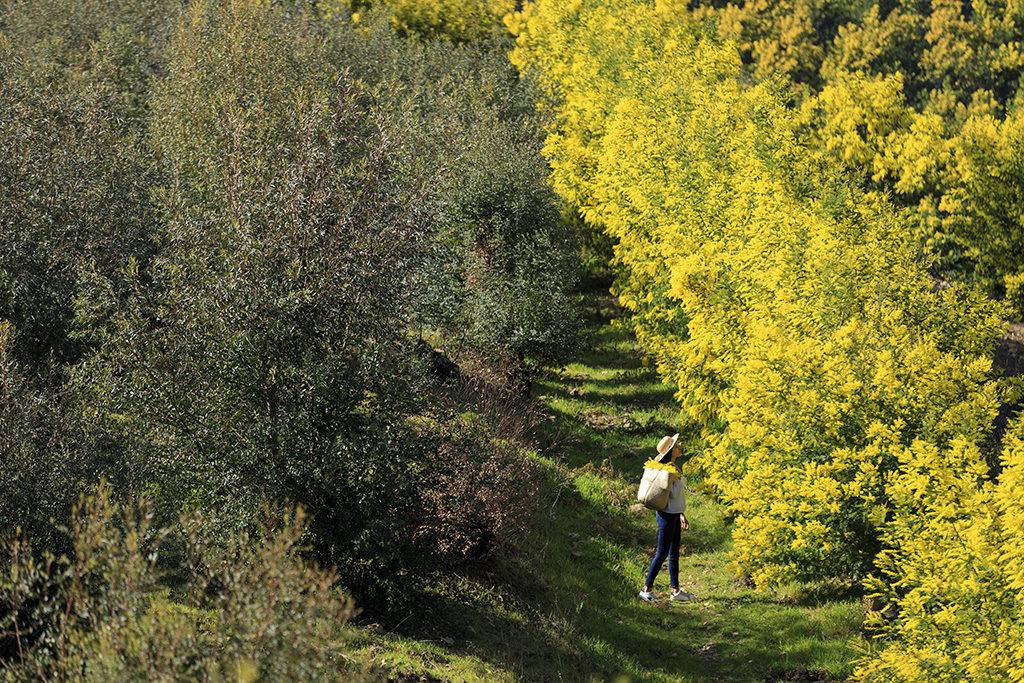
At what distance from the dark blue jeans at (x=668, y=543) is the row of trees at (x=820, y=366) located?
908mm

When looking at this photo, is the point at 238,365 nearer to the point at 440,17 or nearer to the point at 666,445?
the point at 666,445

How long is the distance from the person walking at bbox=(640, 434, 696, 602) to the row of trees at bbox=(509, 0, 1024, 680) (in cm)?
61

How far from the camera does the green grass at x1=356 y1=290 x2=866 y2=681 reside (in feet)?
47.4

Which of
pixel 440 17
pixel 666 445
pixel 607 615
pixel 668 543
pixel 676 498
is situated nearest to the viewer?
pixel 676 498

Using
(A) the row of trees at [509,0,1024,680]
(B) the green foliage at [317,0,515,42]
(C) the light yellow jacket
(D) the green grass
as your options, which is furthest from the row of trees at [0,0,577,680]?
(B) the green foliage at [317,0,515,42]

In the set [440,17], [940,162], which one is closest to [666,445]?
[940,162]

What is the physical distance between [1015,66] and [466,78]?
38041 millimetres

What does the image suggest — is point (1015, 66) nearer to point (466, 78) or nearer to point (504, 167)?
point (466, 78)

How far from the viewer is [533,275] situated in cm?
2753

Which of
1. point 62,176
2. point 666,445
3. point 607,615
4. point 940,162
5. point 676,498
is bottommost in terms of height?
point 607,615

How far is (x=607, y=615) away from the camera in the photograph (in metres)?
17.5

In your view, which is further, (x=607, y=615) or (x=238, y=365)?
(x=607, y=615)

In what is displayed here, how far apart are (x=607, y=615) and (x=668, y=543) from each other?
133 cm

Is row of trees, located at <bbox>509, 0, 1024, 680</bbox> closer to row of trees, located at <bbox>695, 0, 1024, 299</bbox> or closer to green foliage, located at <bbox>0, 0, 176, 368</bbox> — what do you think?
row of trees, located at <bbox>695, 0, 1024, 299</bbox>
